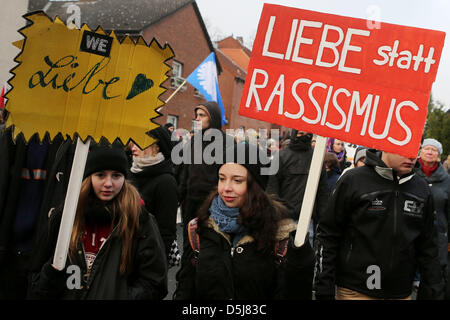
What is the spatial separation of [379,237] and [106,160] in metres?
1.83

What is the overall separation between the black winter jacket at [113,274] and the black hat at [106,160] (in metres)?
0.29

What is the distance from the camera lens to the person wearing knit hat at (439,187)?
14.6 ft

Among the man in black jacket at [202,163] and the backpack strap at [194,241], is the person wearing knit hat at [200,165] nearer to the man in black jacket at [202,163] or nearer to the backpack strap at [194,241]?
the man in black jacket at [202,163]

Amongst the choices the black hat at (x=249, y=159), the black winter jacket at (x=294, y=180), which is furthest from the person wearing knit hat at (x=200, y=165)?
the black hat at (x=249, y=159)

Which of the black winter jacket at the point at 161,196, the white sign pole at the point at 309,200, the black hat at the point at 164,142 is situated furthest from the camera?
the black hat at the point at 164,142

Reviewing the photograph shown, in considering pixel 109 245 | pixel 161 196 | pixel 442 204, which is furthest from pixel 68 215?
pixel 442 204

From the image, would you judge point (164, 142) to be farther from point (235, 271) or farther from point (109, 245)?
point (235, 271)

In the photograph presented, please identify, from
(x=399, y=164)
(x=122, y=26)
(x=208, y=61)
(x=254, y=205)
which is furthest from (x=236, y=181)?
(x=122, y=26)

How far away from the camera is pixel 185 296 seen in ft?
8.11

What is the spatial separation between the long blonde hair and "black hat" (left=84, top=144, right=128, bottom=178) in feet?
0.28

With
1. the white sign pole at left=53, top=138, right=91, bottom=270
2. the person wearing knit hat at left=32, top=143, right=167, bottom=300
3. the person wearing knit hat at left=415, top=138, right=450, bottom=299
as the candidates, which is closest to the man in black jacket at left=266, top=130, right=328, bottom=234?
the person wearing knit hat at left=415, top=138, right=450, bottom=299

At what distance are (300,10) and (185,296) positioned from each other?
177 centimetres

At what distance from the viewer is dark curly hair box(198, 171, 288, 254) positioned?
2.38 m

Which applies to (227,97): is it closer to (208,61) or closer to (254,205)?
(208,61)
